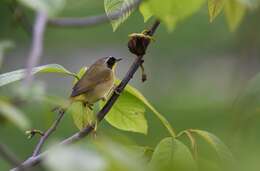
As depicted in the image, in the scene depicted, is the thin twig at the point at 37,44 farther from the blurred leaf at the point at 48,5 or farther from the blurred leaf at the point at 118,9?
the blurred leaf at the point at 118,9

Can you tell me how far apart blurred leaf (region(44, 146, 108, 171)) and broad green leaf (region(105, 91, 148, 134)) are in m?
0.44

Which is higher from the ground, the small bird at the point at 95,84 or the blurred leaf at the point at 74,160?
the blurred leaf at the point at 74,160

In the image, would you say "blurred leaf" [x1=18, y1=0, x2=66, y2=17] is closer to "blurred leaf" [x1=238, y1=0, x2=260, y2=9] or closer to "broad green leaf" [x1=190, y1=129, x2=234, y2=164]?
"blurred leaf" [x1=238, y1=0, x2=260, y2=9]

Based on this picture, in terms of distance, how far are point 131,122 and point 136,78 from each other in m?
2.98

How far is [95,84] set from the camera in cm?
125

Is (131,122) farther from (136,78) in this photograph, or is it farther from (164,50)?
(164,50)

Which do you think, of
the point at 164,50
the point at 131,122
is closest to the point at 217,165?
the point at 131,122

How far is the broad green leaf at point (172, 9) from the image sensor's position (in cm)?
60

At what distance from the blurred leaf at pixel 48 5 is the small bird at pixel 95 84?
0.49 meters

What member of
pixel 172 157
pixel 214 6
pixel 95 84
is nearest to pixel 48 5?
pixel 172 157

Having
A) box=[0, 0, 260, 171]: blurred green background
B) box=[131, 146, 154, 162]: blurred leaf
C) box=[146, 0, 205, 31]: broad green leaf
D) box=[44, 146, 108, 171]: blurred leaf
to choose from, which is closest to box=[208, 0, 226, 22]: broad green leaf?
box=[0, 0, 260, 171]: blurred green background

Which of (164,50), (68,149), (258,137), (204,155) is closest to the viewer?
(68,149)

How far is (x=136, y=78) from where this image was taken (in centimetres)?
397

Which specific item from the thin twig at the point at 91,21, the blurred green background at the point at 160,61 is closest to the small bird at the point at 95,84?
the blurred green background at the point at 160,61
